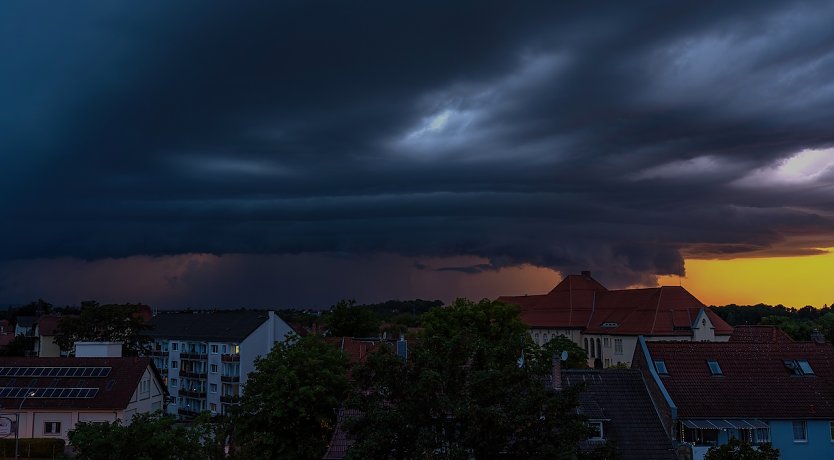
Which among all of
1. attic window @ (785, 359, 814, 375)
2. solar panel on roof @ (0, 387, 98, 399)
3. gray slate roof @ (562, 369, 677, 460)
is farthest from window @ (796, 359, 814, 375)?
solar panel on roof @ (0, 387, 98, 399)

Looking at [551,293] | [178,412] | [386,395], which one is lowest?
[178,412]

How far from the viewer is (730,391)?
47969 millimetres

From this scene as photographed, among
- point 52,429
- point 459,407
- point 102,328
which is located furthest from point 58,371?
point 459,407

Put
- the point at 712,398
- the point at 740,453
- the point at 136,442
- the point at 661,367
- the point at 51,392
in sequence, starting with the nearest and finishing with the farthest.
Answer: the point at 136,442, the point at 740,453, the point at 712,398, the point at 661,367, the point at 51,392

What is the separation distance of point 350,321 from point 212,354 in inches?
1336

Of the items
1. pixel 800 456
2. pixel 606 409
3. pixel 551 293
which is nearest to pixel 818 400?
pixel 800 456

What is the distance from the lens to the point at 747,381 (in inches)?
1930

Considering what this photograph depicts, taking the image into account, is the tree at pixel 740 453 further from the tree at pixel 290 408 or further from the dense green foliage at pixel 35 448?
the dense green foliage at pixel 35 448

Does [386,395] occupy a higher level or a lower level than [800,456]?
higher

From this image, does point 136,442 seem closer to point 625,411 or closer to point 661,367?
point 625,411

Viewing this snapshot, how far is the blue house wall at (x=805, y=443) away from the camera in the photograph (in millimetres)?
46031

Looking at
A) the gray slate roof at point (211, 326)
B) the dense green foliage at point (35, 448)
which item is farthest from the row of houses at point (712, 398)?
the gray slate roof at point (211, 326)

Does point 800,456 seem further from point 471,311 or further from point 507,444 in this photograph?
point 471,311

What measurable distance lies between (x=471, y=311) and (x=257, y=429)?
37124 mm
